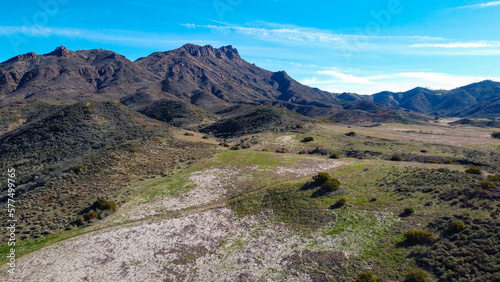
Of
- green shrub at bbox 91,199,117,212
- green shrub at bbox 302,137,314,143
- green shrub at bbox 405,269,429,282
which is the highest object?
green shrub at bbox 302,137,314,143

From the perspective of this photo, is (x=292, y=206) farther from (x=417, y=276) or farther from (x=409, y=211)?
(x=417, y=276)

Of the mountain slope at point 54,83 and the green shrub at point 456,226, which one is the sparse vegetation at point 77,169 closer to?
the green shrub at point 456,226

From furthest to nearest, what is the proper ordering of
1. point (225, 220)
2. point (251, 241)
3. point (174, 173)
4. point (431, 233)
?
point (174, 173) < point (225, 220) < point (251, 241) < point (431, 233)

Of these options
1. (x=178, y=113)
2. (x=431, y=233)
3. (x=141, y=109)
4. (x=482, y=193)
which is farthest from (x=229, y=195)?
(x=141, y=109)

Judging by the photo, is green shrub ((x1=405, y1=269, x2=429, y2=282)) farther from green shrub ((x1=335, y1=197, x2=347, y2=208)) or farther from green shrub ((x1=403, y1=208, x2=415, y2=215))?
green shrub ((x1=335, y1=197, x2=347, y2=208))

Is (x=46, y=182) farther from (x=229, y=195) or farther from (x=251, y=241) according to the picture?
(x=251, y=241)

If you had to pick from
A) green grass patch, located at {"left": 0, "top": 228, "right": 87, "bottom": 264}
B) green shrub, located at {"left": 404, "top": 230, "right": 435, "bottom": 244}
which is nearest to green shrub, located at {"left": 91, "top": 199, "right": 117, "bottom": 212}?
green grass patch, located at {"left": 0, "top": 228, "right": 87, "bottom": 264}
